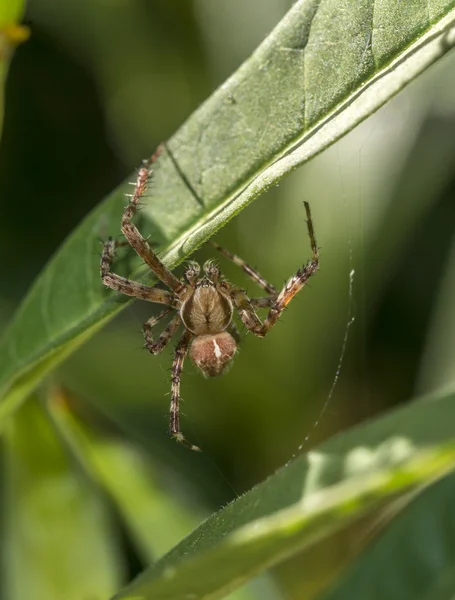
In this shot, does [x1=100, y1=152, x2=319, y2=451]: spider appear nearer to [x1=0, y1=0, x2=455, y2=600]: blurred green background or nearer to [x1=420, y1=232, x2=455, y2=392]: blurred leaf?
[x1=0, y1=0, x2=455, y2=600]: blurred green background

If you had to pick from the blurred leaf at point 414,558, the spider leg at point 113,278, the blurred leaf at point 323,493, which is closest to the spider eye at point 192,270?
the spider leg at point 113,278

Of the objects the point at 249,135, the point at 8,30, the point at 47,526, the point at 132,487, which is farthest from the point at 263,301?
the point at 8,30

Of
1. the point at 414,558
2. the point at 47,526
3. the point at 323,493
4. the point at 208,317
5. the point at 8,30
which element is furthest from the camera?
the point at 208,317

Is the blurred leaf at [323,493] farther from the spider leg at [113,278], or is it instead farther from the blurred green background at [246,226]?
the blurred green background at [246,226]

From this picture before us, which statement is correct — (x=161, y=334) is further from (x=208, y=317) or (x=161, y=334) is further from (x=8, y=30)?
(x=8, y=30)

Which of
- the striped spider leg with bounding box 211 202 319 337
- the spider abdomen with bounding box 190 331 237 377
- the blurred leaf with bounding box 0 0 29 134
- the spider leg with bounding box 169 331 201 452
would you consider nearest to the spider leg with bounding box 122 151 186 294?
the blurred leaf with bounding box 0 0 29 134

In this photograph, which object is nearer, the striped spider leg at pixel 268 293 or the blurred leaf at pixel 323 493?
the blurred leaf at pixel 323 493

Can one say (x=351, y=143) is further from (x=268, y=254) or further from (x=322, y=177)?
(x=268, y=254)
